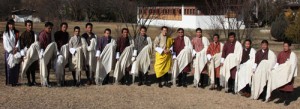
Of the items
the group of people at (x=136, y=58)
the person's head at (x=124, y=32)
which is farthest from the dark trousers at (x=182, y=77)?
the person's head at (x=124, y=32)

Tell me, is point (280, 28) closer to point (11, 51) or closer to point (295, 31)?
point (295, 31)

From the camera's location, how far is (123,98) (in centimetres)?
824

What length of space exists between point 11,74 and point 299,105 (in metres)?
6.11

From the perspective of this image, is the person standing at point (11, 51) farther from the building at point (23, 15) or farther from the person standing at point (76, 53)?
the building at point (23, 15)

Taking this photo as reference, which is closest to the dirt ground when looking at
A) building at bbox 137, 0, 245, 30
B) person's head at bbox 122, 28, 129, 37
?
person's head at bbox 122, 28, 129, 37

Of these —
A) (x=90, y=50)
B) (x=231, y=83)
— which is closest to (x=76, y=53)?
(x=90, y=50)

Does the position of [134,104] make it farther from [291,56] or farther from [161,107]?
[291,56]

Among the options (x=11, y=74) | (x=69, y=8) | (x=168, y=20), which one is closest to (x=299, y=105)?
(x=11, y=74)

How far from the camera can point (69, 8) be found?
48.2m

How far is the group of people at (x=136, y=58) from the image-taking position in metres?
8.62

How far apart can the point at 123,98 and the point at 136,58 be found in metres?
1.67

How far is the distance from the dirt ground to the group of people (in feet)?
1.05

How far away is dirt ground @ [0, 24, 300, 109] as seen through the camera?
7.66 meters

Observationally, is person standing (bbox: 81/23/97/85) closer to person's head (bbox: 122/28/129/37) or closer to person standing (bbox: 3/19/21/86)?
person's head (bbox: 122/28/129/37)
